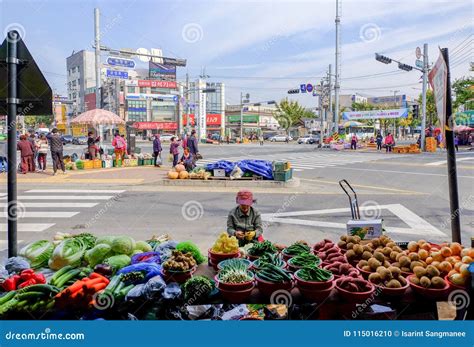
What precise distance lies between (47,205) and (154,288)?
30.7 ft

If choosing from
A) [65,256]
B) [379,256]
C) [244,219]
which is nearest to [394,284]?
[379,256]

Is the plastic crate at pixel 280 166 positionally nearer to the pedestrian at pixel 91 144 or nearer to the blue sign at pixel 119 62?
the pedestrian at pixel 91 144

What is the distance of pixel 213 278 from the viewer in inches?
163

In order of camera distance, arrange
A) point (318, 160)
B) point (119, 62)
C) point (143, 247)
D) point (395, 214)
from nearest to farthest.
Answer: point (143, 247) → point (395, 214) → point (119, 62) → point (318, 160)

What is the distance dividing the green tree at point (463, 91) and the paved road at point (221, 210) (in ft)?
99.2

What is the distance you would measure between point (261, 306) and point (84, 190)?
38.6ft

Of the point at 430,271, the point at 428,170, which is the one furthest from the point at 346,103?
the point at 430,271

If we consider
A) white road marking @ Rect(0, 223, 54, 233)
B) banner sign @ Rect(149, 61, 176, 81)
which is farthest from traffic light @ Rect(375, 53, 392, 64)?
banner sign @ Rect(149, 61, 176, 81)

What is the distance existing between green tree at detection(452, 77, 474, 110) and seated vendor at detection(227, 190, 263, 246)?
42678 mm

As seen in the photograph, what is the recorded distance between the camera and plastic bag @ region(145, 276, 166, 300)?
3699 mm

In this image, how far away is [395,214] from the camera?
10602 millimetres

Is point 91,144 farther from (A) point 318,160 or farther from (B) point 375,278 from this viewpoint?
(B) point 375,278
